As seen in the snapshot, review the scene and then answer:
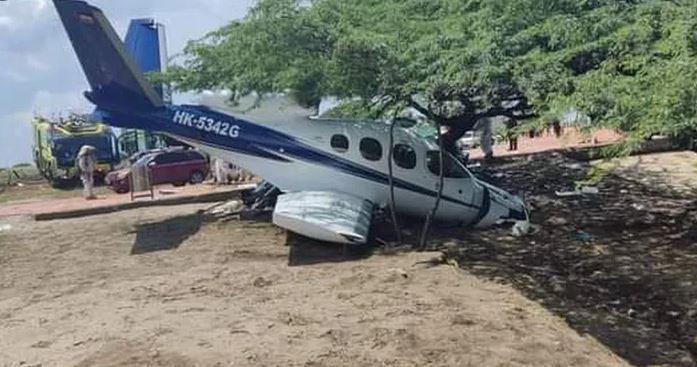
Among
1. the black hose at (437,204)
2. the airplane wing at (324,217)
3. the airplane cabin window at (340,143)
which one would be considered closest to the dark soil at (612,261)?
the black hose at (437,204)

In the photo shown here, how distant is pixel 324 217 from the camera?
1483 centimetres

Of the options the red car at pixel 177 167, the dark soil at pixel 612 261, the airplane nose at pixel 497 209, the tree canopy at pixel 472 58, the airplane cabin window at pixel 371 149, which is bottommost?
the dark soil at pixel 612 261

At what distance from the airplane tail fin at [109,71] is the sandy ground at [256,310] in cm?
321

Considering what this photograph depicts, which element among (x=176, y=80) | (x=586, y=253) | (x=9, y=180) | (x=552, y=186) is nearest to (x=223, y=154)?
(x=176, y=80)

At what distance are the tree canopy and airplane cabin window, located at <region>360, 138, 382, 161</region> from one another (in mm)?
655

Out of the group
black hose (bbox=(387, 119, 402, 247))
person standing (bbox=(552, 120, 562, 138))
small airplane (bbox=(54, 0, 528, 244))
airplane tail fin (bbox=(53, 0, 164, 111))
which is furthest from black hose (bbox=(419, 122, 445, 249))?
airplane tail fin (bbox=(53, 0, 164, 111))

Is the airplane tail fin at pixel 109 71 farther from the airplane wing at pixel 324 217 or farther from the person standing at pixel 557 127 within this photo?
the person standing at pixel 557 127

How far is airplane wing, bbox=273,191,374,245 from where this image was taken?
1446cm

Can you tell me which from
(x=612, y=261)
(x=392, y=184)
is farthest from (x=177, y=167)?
(x=612, y=261)

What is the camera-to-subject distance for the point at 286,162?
1709 cm

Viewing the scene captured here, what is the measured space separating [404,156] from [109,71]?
6.87m

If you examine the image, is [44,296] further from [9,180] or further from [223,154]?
[9,180]

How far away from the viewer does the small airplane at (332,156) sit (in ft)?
55.0

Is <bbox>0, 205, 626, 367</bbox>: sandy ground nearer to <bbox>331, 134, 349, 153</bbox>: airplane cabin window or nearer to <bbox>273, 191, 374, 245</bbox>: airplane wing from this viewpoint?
<bbox>273, 191, 374, 245</bbox>: airplane wing
